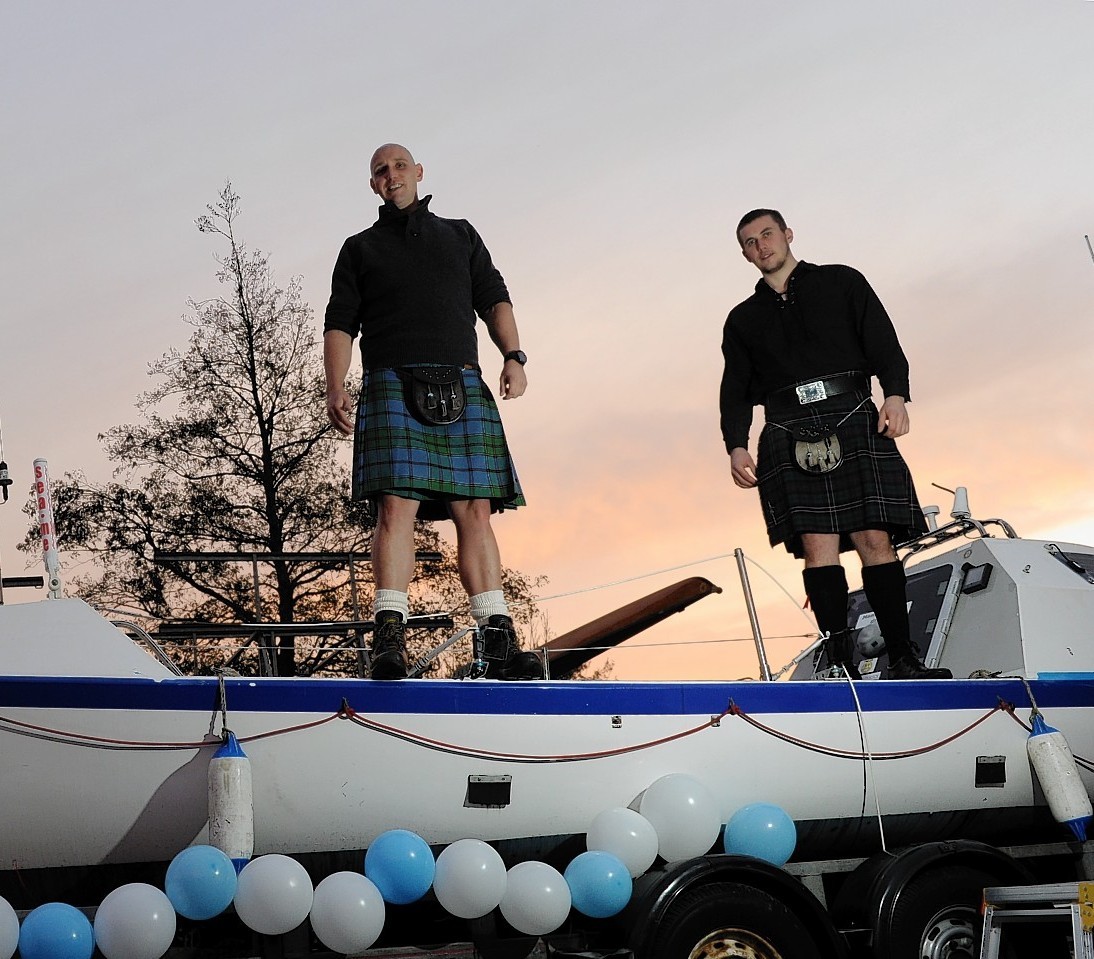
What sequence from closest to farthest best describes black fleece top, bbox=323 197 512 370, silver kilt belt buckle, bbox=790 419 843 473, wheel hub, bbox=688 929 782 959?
wheel hub, bbox=688 929 782 959
black fleece top, bbox=323 197 512 370
silver kilt belt buckle, bbox=790 419 843 473

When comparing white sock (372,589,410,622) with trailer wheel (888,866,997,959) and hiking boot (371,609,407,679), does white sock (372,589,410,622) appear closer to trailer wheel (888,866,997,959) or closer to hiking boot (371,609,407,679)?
hiking boot (371,609,407,679)

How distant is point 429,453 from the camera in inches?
178

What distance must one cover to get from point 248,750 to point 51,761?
1.86ft

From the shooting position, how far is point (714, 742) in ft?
14.9

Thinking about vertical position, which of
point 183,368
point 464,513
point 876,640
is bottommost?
point 876,640

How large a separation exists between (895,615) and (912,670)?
0.75ft

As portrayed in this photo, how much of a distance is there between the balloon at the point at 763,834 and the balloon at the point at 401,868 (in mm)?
1126

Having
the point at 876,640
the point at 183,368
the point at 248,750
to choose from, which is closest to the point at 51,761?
the point at 248,750

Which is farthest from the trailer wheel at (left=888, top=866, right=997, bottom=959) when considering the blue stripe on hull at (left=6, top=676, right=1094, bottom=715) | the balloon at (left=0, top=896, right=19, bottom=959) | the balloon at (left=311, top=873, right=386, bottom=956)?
the balloon at (left=0, top=896, right=19, bottom=959)

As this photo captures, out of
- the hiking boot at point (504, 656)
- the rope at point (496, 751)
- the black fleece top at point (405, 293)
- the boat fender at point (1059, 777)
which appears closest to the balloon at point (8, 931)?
the rope at point (496, 751)

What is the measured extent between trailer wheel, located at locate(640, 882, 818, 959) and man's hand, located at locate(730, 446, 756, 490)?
1824 millimetres

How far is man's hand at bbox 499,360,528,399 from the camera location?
4.71 meters

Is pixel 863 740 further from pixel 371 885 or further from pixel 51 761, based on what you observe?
pixel 51 761

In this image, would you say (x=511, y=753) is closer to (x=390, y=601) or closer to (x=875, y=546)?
(x=390, y=601)
